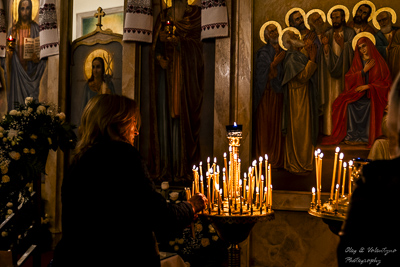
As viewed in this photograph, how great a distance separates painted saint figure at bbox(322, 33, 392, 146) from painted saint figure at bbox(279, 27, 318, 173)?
28 centimetres

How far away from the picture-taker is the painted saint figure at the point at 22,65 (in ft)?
22.9

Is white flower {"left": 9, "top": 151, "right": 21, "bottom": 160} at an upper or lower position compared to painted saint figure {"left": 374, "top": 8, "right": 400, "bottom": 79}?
lower

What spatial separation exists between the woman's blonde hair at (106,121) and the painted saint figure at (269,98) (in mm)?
3324

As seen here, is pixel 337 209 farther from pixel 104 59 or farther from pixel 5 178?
pixel 104 59

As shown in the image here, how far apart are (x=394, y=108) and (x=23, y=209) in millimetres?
4098

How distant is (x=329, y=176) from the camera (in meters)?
4.94

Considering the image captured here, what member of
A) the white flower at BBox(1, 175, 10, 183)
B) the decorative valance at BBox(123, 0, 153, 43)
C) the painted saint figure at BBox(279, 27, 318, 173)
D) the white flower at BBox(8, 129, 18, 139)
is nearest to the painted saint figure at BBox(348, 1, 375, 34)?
the painted saint figure at BBox(279, 27, 318, 173)

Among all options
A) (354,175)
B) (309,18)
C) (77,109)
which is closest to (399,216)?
(354,175)

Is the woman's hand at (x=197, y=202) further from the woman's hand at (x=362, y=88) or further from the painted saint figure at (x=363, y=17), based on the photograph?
the painted saint figure at (x=363, y=17)

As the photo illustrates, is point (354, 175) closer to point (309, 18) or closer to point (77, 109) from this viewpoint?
point (309, 18)

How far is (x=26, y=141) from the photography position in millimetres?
4246

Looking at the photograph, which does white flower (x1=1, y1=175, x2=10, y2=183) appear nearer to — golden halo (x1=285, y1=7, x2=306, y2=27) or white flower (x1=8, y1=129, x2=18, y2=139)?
white flower (x1=8, y1=129, x2=18, y2=139)

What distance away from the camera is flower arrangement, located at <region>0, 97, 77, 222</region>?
419cm

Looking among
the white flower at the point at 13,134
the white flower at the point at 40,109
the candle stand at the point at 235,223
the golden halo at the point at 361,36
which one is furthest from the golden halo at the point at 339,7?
the white flower at the point at 13,134
